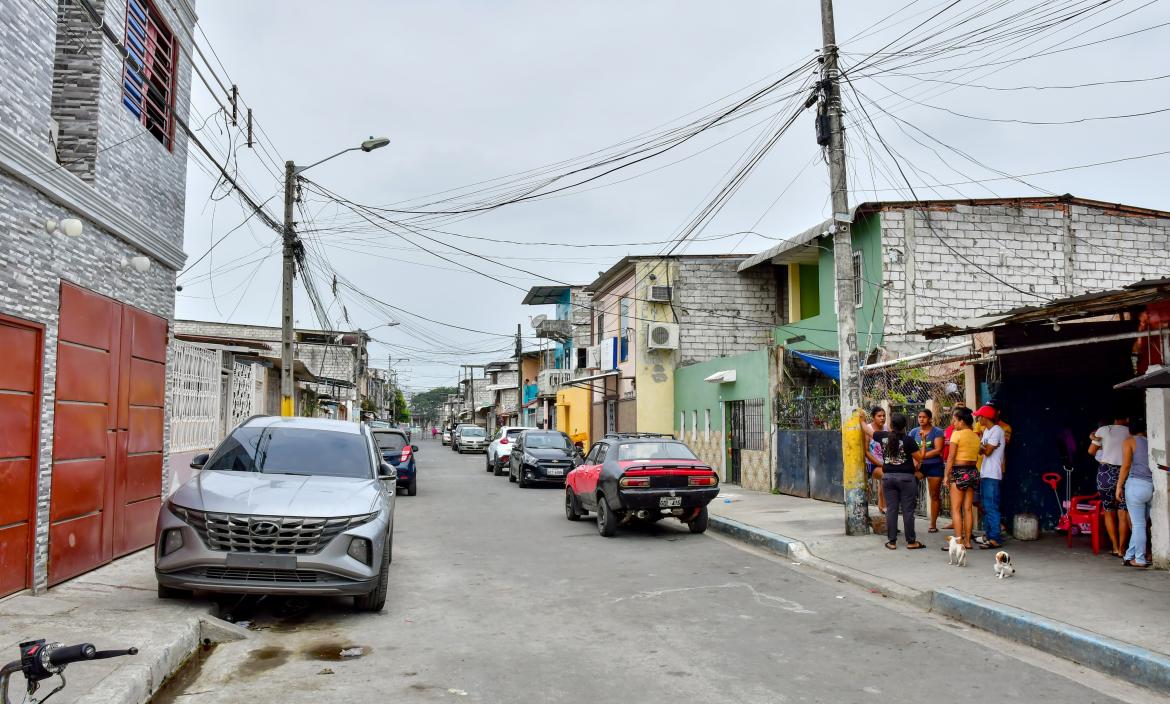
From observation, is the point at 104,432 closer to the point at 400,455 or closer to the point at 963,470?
the point at 963,470

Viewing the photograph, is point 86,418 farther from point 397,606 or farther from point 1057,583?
point 1057,583

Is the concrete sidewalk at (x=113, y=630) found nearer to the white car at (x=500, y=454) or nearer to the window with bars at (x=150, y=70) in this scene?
the window with bars at (x=150, y=70)

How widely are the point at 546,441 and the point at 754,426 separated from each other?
705 cm

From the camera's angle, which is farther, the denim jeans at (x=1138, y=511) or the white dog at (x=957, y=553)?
the white dog at (x=957, y=553)

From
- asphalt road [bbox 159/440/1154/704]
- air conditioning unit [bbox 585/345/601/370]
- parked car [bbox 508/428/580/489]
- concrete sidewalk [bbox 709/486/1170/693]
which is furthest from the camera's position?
air conditioning unit [bbox 585/345/601/370]

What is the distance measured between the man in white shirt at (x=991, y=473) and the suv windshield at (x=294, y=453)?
7.45 m

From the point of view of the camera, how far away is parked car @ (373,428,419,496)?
804 inches

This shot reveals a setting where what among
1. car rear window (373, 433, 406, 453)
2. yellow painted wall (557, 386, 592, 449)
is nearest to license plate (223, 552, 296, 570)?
car rear window (373, 433, 406, 453)

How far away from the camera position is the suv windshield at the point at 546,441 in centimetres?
2572

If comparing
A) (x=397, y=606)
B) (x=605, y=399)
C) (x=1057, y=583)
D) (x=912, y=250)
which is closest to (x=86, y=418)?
(x=397, y=606)

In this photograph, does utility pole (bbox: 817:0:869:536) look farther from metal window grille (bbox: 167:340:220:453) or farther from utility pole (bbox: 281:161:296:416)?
utility pole (bbox: 281:161:296:416)

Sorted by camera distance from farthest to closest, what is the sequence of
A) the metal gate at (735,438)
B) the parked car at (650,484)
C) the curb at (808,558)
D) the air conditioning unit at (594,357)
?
the air conditioning unit at (594,357) → the metal gate at (735,438) → the parked car at (650,484) → the curb at (808,558)

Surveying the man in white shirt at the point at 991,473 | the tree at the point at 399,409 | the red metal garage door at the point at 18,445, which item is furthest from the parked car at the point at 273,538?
the tree at the point at 399,409

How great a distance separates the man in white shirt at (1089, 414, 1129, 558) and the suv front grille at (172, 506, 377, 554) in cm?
847
